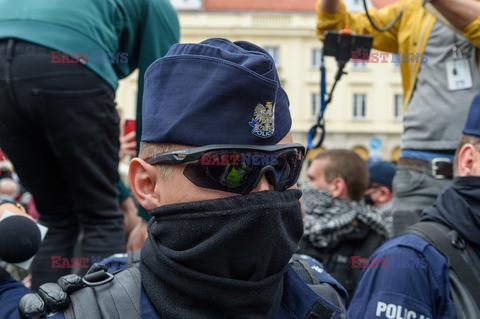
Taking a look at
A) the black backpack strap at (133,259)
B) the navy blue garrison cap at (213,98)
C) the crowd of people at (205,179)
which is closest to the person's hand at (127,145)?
the crowd of people at (205,179)

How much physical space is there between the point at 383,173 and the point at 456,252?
372 centimetres

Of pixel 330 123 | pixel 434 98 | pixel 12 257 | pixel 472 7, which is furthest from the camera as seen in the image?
pixel 330 123

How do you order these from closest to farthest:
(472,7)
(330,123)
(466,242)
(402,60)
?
(466,242) < (472,7) < (402,60) < (330,123)

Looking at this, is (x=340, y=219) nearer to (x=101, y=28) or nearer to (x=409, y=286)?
(x=409, y=286)

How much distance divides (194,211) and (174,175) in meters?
0.13

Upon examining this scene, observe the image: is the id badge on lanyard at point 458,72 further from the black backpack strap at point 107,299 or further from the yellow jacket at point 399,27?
the black backpack strap at point 107,299

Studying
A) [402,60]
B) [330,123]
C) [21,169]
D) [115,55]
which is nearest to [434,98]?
[402,60]

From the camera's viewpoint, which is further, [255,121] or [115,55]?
[115,55]

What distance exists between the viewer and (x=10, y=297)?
1460 millimetres

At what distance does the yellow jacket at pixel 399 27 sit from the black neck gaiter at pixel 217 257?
197 cm

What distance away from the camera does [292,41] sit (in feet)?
95.7

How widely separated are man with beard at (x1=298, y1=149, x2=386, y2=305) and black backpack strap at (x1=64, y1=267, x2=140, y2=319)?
7.94ft

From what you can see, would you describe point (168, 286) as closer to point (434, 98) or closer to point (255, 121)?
point (255, 121)

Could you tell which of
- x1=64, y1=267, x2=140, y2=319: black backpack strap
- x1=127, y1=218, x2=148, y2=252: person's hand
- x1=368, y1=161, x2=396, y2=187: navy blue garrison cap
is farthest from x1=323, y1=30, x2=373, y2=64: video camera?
x1=368, y1=161, x2=396, y2=187: navy blue garrison cap
